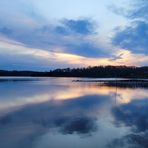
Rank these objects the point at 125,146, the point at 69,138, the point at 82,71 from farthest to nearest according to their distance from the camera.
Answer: the point at 82,71 < the point at 69,138 < the point at 125,146

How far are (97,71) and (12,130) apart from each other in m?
149

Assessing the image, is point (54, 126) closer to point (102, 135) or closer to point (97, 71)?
point (102, 135)

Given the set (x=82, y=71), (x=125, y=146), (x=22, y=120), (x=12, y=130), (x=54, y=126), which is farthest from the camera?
(x=82, y=71)

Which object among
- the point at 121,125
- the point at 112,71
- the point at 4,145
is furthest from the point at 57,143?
the point at 112,71

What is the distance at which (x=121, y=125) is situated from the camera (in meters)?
13.1

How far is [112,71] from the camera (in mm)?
154875

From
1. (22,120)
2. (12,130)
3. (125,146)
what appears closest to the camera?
(125,146)

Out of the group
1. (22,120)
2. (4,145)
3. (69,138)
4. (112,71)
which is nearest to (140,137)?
(69,138)

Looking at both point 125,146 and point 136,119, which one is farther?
point 136,119

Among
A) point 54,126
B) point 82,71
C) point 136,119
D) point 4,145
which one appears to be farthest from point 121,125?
point 82,71

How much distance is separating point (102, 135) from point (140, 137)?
1.49m

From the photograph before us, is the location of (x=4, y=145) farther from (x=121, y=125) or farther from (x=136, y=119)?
(x=136, y=119)

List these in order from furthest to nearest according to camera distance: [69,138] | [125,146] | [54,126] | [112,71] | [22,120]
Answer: [112,71] < [22,120] < [54,126] < [69,138] < [125,146]

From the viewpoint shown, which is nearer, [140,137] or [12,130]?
[140,137]
